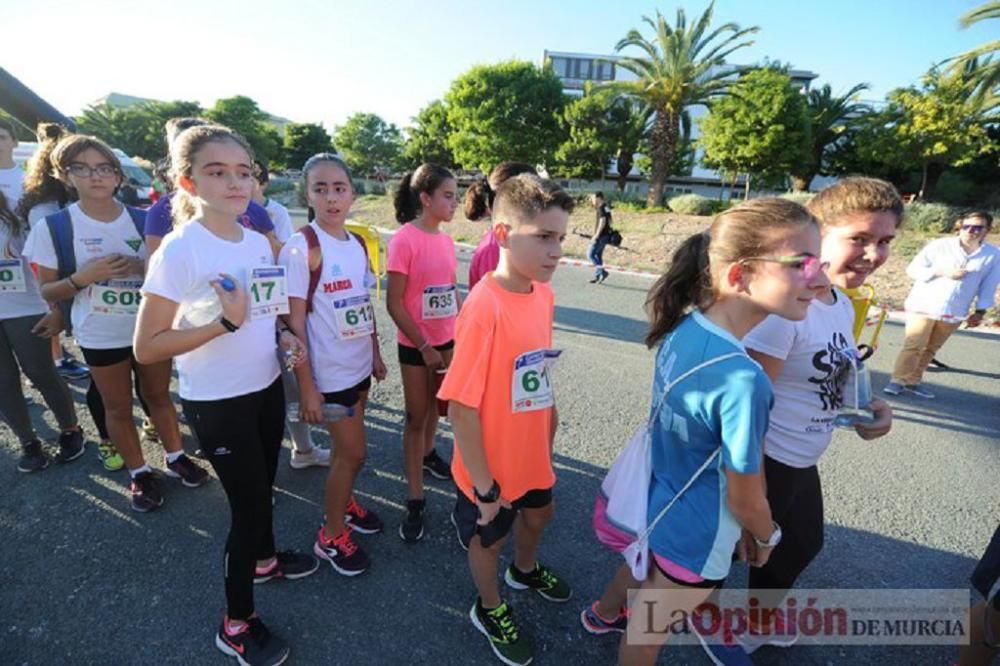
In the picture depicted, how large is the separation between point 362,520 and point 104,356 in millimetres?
1753

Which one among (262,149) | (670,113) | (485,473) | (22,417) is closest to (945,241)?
(485,473)

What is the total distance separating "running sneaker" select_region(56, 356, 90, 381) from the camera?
4.57m

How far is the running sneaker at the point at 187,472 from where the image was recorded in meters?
3.09

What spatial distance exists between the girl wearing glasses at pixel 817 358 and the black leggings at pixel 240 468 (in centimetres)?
189

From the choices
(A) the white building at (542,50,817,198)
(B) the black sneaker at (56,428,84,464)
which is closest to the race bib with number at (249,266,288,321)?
(B) the black sneaker at (56,428,84,464)

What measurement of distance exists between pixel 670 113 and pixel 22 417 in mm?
24809

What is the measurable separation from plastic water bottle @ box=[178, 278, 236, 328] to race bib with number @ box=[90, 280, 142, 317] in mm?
1223

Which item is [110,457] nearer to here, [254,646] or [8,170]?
[254,646]

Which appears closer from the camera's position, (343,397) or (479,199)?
(343,397)

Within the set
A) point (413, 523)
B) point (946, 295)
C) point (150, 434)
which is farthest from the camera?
point (946, 295)

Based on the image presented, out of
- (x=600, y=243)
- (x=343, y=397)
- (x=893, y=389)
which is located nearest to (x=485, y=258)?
(x=343, y=397)

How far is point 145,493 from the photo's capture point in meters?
2.88

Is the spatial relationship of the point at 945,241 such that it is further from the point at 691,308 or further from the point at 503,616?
the point at 503,616

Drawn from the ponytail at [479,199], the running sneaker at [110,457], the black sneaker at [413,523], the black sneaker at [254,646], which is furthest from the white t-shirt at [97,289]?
the ponytail at [479,199]
